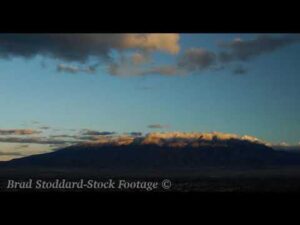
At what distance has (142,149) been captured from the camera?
3.95 m

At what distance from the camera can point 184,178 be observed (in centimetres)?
393

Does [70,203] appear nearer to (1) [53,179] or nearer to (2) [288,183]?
(1) [53,179]
